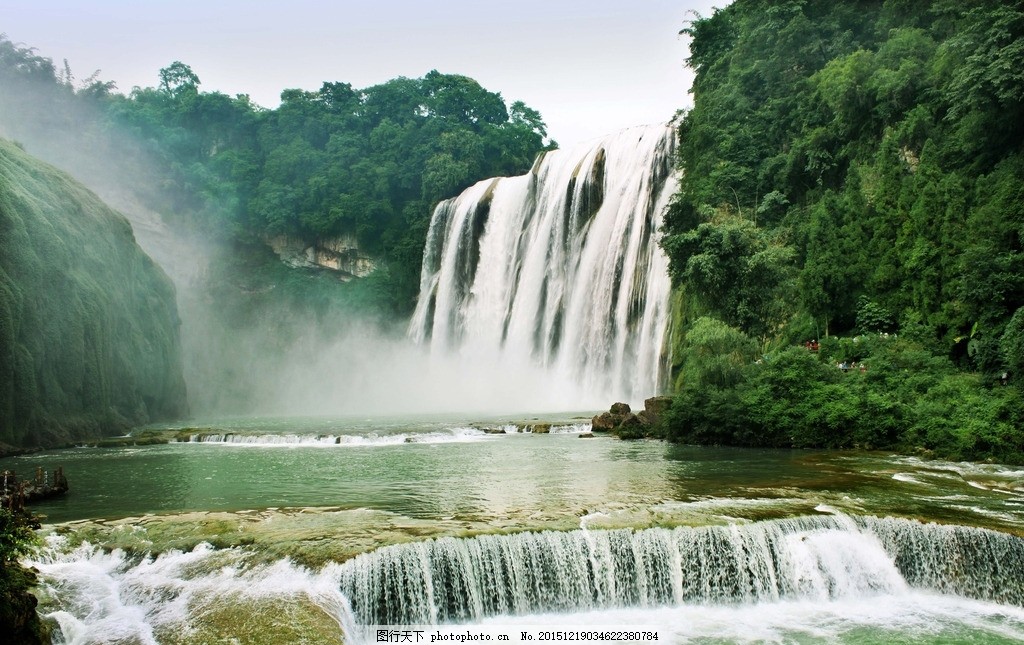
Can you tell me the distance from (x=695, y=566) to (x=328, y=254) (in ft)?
153

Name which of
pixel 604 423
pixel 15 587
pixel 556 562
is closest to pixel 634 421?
pixel 604 423

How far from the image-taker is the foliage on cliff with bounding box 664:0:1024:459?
1869 centimetres

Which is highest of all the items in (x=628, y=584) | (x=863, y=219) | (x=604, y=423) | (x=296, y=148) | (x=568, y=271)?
(x=296, y=148)

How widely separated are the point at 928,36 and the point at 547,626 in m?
25.3

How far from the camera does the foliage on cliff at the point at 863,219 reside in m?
18.7

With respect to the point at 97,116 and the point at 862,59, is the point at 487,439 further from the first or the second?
the point at 97,116

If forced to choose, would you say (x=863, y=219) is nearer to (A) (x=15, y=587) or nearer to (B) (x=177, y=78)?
(A) (x=15, y=587)

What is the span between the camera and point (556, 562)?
1012cm

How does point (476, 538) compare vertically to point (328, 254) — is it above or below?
below

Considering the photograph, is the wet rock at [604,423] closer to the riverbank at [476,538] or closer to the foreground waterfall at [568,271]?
the foreground waterfall at [568,271]

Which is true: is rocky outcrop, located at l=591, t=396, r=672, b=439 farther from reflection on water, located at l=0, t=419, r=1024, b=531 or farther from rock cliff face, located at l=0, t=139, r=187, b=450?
rock cliff face, located at l=0, t=139, r=187, b=450

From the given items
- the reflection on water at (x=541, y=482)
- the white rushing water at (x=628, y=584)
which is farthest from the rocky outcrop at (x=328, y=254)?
the white rushing water at (x=628, y=584)

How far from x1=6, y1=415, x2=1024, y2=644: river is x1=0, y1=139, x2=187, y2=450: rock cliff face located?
1108 cm

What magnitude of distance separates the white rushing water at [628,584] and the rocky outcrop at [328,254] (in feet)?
144
